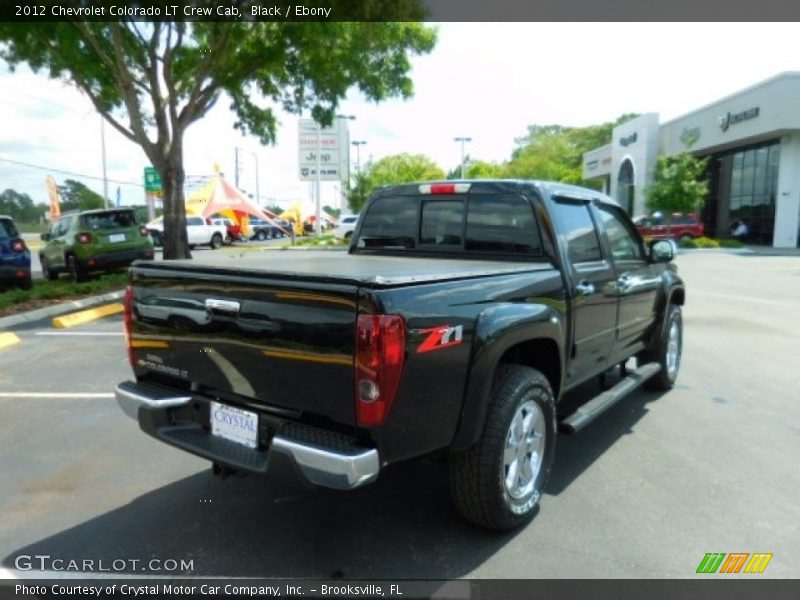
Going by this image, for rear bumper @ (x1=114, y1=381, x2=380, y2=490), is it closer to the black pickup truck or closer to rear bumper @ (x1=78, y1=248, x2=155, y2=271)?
the black pickup truck

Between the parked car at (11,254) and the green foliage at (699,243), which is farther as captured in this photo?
the green foliage at (699,243)

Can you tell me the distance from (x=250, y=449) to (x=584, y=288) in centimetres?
232

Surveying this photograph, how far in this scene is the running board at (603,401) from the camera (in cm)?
358

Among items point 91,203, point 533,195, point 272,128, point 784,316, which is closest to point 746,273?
point 784,316

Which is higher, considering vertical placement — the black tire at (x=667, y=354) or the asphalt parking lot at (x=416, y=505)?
the black tire at (x=667, y=354)

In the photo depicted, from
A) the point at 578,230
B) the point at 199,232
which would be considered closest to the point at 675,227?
the point at 199,232

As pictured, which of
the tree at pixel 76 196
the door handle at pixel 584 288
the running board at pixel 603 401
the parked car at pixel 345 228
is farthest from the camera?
the tree at pixel 76 196

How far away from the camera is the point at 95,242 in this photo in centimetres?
1335

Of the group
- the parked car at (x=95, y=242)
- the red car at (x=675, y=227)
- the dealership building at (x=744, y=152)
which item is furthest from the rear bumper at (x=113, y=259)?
the dealership building at (x=744, y=152)

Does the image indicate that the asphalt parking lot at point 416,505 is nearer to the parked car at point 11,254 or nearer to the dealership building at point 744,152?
the parked car at point 11,254

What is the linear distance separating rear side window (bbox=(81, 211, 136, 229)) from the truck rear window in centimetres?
1091

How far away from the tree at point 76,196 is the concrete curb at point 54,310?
291 feet

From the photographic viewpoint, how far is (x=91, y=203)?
91938mm

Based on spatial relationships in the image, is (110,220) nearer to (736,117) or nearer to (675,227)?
(675,227)
